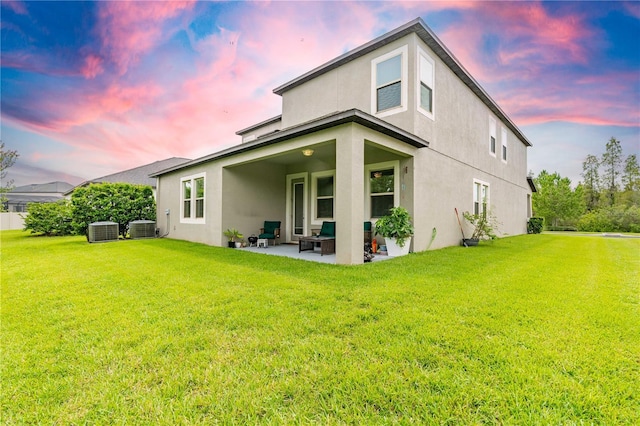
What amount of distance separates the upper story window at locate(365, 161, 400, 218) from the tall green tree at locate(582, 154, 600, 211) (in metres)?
35.1

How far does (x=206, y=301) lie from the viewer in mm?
3545

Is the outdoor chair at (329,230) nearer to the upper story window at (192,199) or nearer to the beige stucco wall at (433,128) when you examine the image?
the beige stucco wall at (433,128)

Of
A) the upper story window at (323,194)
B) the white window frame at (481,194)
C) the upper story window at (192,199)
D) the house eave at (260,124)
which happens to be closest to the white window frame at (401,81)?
the upper story window at (323,194)

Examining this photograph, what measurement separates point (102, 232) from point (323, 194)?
9.06m

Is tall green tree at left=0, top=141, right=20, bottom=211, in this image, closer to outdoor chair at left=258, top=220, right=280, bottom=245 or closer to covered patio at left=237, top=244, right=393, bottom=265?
outdoor chair at left=258, top=220, right=280, bottom=245

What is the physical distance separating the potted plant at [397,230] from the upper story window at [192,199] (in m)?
6.94

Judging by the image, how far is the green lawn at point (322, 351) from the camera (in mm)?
1617

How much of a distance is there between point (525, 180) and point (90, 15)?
23.1 m

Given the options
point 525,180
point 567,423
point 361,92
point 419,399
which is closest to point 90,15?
point 361,92

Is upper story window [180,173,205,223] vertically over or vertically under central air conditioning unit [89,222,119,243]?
over

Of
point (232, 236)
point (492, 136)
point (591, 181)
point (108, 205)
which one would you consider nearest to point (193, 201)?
point (232, 236)

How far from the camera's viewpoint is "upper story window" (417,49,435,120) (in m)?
7.56

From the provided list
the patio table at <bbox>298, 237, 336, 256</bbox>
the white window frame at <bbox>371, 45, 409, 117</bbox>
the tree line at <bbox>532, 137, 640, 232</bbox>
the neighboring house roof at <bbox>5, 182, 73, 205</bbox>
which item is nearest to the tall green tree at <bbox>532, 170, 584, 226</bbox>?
the tree line at <bbox>532, 137, 640, 232</bbox>

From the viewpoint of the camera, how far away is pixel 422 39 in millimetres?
7613
